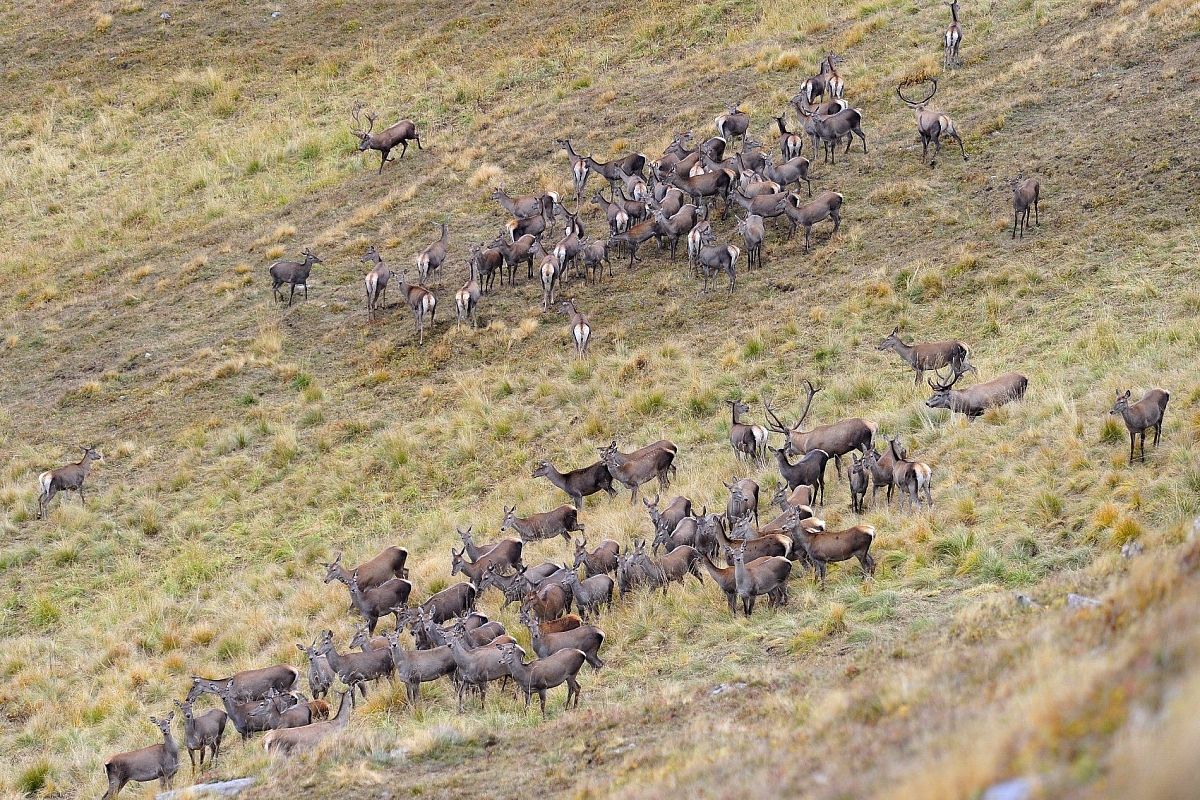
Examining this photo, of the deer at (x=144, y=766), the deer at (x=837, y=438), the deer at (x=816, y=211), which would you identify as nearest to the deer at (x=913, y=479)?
the deer at (x=837, y=438)

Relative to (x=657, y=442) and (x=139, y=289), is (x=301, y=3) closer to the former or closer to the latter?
(x=139, y=289)

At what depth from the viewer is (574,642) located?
1272 cm

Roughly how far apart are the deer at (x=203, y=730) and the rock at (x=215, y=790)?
186cm

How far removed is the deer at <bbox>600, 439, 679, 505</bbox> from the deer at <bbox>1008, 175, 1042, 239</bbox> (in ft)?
29.6

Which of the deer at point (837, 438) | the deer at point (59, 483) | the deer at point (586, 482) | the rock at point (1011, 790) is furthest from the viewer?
the deer at point (59, 483)

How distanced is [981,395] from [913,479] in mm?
3120

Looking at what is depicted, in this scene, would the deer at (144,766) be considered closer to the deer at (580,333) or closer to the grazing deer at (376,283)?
the deer at (580,333)

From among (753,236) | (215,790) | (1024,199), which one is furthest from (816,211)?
(215,790)

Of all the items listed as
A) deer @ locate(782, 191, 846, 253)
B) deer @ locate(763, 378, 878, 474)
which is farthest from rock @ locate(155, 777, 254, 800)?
deer @ locate(782, 191, 846, 253)

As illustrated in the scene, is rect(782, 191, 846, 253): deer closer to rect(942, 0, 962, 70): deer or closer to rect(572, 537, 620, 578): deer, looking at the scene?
rect(942, 0, 962, 70): deer

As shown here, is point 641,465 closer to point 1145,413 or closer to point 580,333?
point 580,333

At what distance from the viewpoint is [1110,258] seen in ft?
69.9

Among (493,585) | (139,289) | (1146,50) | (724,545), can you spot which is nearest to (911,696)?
(724,545)

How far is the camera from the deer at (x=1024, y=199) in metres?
22.8
